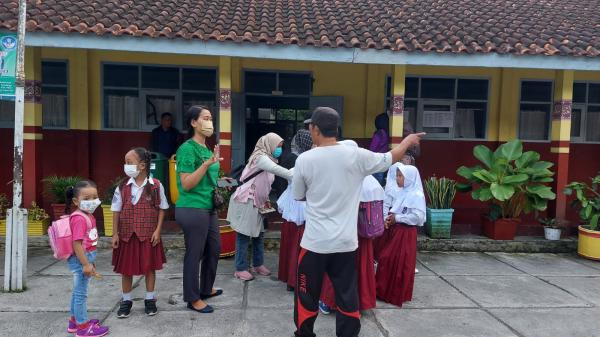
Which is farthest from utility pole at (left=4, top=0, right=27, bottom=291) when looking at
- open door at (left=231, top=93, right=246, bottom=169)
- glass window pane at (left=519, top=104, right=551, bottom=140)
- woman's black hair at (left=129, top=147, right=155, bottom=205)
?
glass window pane at (left=519, top=104, right=551, bottom=140)

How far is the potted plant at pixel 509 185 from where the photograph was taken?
6.65 meters

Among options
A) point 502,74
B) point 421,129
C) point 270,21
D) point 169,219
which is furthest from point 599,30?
point 169,219

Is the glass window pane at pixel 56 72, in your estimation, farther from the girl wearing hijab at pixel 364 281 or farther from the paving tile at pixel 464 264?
the paving tile at pixel 464 264

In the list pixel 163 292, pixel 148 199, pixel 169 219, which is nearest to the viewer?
pixel 148 199

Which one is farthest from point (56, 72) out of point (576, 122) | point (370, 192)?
point (576, 122)

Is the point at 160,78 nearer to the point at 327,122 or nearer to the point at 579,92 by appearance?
the point at 327,122

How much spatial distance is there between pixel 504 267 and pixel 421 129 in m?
3.75

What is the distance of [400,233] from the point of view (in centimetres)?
441

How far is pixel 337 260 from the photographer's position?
302cm

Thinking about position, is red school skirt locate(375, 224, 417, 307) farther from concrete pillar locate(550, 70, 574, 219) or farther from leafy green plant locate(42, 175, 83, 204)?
leafy green plant locate(42, 175, 83, 204)

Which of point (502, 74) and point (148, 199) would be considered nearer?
point (148, 199)

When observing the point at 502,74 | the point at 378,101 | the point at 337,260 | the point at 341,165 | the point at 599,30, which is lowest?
the point at 337,260

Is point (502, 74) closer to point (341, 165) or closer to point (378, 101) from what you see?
point (378, 101)

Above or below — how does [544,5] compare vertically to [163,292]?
above
